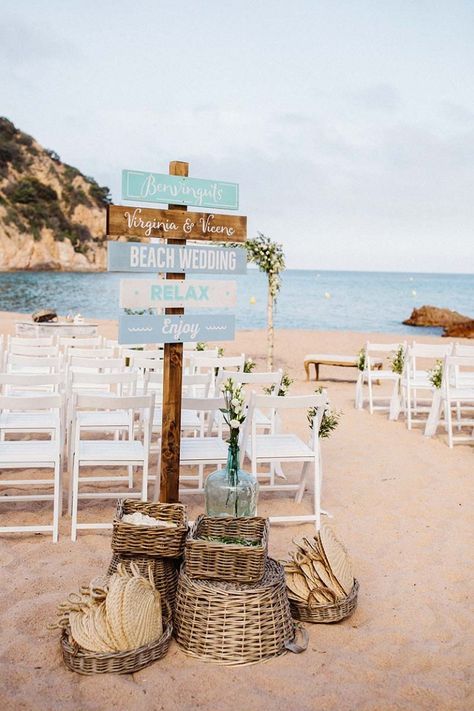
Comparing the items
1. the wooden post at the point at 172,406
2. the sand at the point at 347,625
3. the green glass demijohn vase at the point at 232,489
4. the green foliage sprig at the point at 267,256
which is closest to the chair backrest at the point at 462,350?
the sand at the point at 347,625

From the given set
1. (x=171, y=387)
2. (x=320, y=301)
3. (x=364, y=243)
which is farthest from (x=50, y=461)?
(x=364, y=243)

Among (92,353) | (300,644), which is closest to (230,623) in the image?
(300,644)

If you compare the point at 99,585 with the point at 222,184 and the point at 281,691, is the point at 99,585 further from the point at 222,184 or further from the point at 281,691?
the point at 222,184

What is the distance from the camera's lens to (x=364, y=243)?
223 feet

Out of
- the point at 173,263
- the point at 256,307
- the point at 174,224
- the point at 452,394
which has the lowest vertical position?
the point at 452,394

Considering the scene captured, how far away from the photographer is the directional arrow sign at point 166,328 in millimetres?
3914

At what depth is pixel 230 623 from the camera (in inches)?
120

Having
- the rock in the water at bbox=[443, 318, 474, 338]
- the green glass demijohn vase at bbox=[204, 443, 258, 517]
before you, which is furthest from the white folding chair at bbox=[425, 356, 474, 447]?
the rock in the water at bbox=[443, 318, 474, 338]

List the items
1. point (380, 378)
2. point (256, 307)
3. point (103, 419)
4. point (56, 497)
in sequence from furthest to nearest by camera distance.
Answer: point (256, 307)
point (380, 378)
point (103, 419)
point (56, 497)

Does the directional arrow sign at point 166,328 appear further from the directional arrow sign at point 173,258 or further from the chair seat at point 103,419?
the chair seat at point 103,419

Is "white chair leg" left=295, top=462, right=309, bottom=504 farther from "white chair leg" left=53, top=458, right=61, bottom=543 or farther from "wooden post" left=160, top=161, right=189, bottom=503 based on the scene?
"white chair leg" left=53, top=458, right=61, bottom=543

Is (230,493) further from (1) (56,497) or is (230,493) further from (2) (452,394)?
(2) (452,394)

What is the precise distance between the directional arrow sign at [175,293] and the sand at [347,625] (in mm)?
1588

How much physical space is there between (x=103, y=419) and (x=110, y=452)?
98 cm
